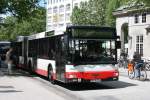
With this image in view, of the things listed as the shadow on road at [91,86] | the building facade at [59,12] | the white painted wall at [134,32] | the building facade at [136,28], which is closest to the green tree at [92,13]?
the building facade at [136,28]

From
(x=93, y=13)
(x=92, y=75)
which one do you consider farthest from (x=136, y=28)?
(x=92, y=75)

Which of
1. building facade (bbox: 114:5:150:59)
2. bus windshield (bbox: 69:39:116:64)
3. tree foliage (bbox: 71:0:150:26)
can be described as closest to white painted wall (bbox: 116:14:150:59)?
building facade (bbox: 114:5:150:59)

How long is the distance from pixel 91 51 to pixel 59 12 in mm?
112295

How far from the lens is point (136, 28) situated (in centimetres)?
5331

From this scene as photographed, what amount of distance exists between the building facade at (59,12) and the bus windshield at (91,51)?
99575 millimetres

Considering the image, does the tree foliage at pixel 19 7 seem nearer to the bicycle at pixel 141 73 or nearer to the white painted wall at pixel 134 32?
the bicycle at pixel 141 73

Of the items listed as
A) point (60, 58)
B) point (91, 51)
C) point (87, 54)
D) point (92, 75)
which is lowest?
point (92, 75)

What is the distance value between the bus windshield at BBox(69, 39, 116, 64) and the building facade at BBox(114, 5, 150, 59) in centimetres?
3105

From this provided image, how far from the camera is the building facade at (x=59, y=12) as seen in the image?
123 metres

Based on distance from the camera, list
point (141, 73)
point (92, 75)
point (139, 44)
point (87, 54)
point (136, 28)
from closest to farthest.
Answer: point (87, 54) < point (92, 75) < point (141, 73) < point (139, 44) < point (136, 28)

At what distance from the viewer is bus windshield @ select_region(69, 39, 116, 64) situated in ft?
59.5

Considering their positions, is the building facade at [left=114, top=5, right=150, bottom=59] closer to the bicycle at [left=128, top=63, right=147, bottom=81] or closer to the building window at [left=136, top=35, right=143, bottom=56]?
the building window at [left=136, top=35, right=143, bottom=56]

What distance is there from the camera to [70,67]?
1827 cm

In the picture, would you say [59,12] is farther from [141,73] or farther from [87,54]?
[87,54]
